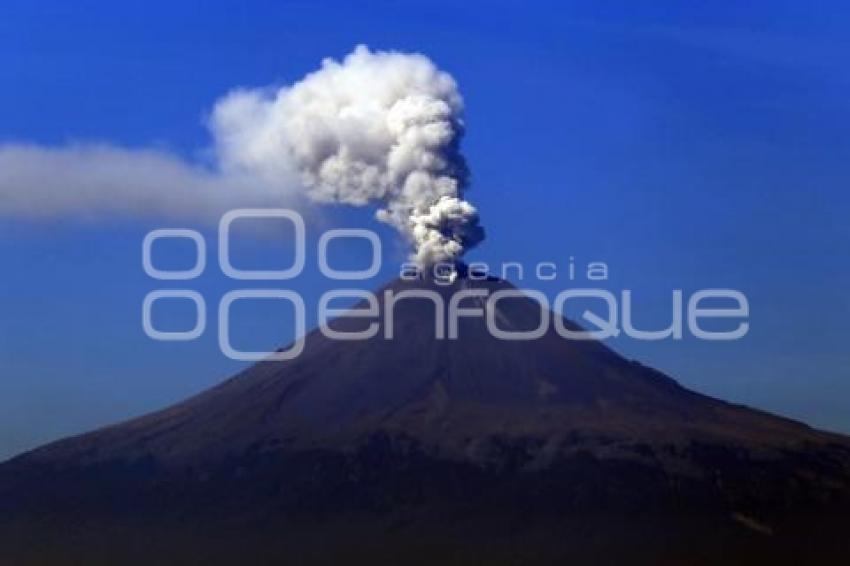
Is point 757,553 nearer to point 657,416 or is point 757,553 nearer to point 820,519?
point 820,519

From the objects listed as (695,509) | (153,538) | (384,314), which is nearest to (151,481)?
(153,538)

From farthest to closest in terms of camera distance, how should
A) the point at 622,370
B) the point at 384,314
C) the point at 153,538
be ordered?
the point at 384,314
the point at 622,370
the point at 153,538

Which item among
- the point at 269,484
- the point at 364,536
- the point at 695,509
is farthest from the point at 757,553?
the point at 269,484

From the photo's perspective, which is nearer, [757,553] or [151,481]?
[757,553]

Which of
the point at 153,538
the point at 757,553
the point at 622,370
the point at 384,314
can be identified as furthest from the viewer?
the point at 384,314

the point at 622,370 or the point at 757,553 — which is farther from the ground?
the point at 622,370

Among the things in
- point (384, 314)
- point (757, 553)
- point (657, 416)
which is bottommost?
point (757, 553)

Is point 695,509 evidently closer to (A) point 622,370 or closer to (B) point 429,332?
(A) point 622,370
